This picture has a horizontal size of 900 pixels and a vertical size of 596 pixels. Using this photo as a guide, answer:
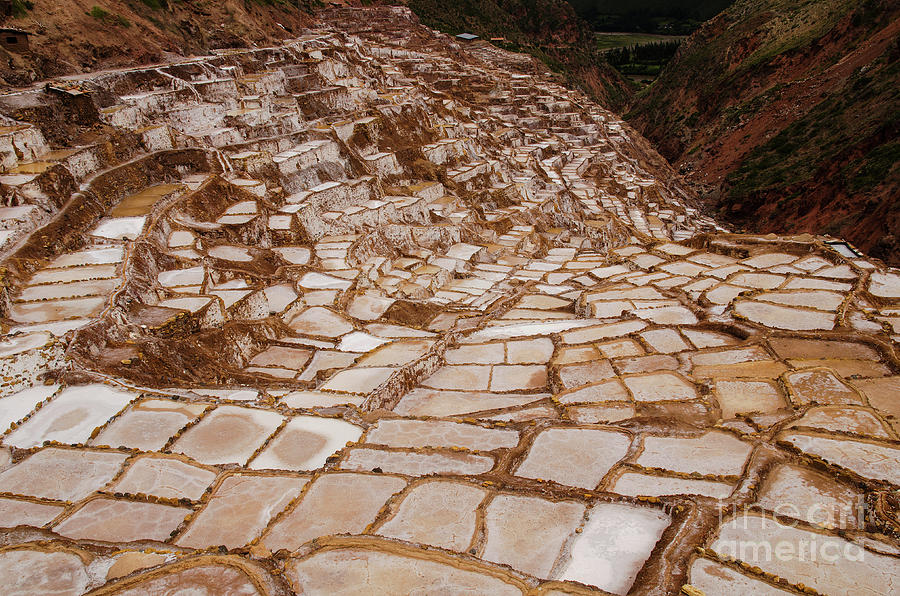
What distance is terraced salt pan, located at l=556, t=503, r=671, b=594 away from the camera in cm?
478

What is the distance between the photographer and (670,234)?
2831 centimetres

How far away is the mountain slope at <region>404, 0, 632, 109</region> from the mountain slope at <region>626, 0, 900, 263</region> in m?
16.5

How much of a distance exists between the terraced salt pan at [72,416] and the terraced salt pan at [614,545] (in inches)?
A: 243

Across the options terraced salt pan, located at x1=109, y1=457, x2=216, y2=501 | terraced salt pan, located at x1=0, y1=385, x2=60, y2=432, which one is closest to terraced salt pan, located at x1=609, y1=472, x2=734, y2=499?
terraced salt pan, located at x1=109, y1=457, x2=216, y2=501

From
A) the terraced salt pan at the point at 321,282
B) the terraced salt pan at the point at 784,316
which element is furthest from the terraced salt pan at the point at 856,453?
the terraced salt pan at the point at 321,282

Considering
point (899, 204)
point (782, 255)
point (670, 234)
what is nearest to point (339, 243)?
point (782, 255)

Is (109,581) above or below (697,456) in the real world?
above

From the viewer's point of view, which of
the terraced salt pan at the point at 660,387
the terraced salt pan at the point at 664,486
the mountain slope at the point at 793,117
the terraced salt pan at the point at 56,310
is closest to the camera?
the terraced salt pan at the point at 664,486

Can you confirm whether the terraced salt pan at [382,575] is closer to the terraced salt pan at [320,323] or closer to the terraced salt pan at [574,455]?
the terraced salt pan at [574,455]

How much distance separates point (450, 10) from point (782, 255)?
62.5m

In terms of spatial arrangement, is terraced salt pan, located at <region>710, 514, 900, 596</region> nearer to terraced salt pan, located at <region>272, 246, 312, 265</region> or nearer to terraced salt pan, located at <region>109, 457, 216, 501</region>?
terraced salt pan, located at <region>109, 457, 216, 501</region>

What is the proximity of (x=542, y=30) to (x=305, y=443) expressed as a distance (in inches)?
3101

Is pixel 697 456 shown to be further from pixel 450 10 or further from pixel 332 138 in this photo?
pixel 450 10

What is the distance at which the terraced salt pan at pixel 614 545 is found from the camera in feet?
15.7
